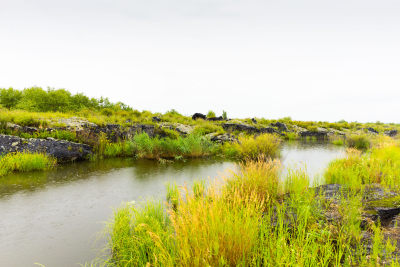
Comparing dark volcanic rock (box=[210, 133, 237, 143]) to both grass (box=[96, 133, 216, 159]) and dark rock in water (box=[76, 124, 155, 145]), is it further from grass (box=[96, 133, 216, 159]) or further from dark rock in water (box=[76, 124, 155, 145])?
dark rock in water (box=[76, 124, 155, 145])

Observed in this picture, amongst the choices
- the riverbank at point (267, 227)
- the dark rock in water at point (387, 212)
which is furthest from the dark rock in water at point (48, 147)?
the dark rock in water at point (387, 212)

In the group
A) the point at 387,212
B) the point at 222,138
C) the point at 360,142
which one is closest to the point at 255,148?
the point at 222,138

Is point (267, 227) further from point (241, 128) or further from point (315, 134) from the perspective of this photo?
point (315, 134)

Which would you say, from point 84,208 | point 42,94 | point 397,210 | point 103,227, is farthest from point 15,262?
point 42,94

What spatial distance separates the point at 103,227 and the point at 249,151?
970 centimetres

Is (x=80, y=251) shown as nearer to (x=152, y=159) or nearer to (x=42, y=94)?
(x=152, y=159)

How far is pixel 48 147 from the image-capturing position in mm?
10945

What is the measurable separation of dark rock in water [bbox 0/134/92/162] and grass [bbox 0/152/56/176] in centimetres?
52

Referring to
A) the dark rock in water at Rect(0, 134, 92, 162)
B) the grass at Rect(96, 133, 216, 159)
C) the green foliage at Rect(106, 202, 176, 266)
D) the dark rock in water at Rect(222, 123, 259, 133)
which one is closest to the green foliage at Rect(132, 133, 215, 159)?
the grass at Rect(96, 133, 216, 159)

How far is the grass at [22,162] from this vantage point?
29.2ft

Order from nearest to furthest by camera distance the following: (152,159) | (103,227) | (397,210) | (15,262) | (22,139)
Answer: (15,262) → (397,210) → (103,227) → (22,139) → (152,159)

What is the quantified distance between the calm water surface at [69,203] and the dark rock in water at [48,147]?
98cm

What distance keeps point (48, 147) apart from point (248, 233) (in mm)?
11644

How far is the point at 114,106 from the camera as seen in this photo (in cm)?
3006
